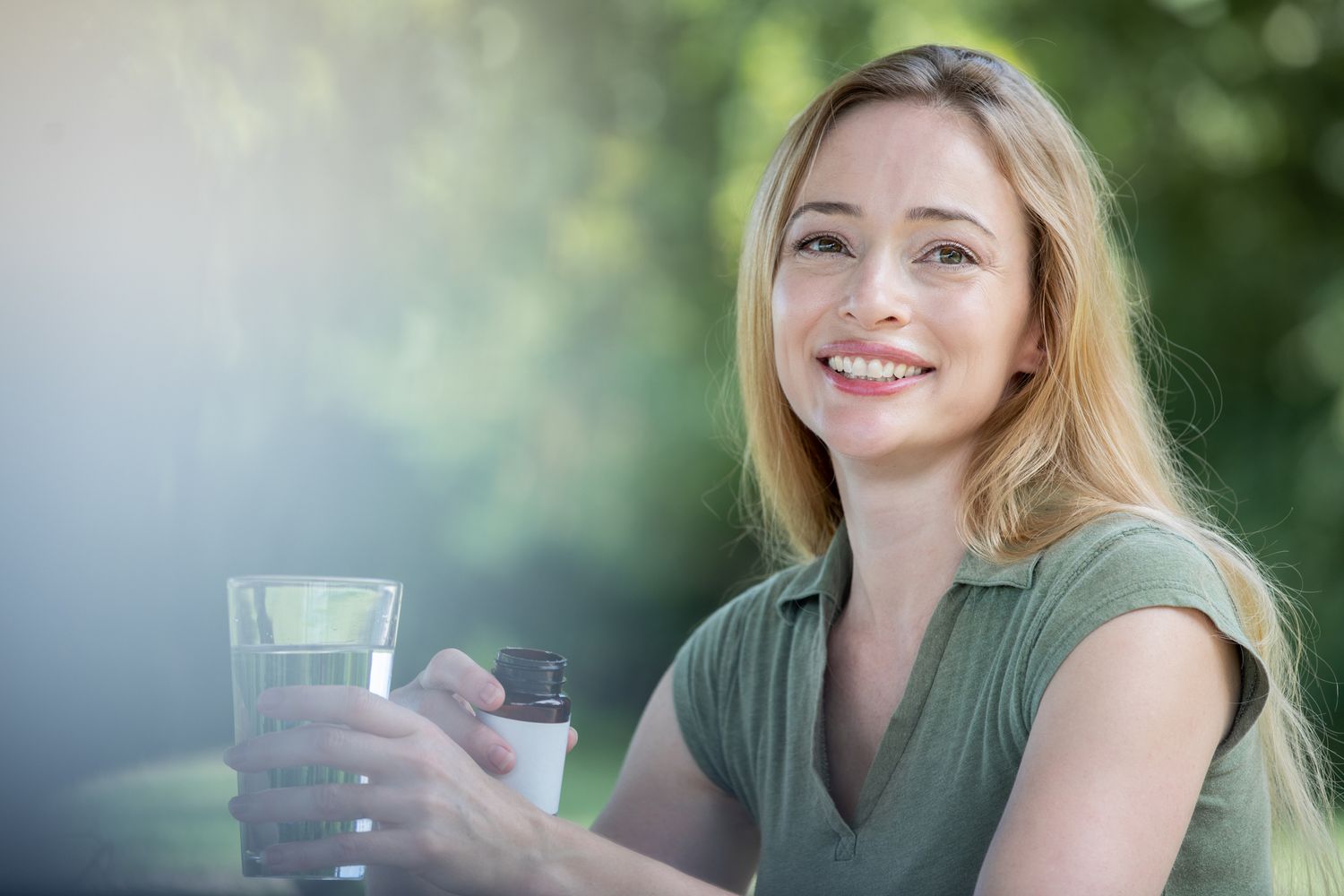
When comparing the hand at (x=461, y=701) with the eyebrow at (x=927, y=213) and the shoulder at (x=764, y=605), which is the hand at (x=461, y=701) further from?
the eyebrow at (x=927, y=213)

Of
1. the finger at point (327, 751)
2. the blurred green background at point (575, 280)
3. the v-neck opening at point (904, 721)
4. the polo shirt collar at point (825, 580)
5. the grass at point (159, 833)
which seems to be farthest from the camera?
the blurred green background at point (575, 280)

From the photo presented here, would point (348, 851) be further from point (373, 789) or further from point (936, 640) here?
point (936, 640)

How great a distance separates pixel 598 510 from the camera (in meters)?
4.37

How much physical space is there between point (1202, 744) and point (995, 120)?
2.15ft

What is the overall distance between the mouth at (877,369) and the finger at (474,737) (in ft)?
1.72

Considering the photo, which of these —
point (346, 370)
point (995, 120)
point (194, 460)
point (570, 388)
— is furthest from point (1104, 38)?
point (194, 460)

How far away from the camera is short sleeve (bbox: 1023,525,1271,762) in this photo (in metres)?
1.09

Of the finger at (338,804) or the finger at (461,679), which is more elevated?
the finger at (461,679)

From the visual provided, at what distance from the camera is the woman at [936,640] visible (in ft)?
3.30

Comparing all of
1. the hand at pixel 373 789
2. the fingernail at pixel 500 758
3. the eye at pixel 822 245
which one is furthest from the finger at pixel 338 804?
the eye at pixel 822 245

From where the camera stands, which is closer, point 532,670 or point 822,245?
point 532,670

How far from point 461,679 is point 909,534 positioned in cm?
55

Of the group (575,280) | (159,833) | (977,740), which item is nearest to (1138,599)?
(977,740)

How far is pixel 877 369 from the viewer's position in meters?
1.33
